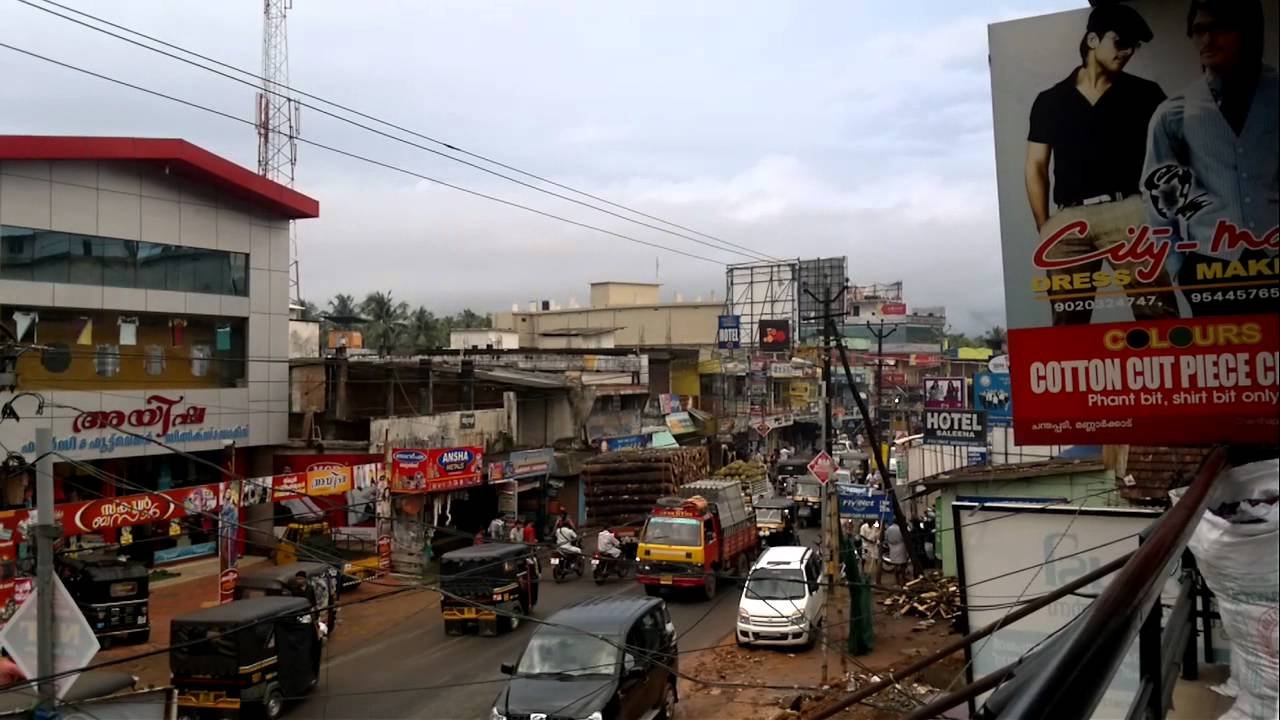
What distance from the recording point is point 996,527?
1026 centimetres

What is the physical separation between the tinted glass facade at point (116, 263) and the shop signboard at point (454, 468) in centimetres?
797

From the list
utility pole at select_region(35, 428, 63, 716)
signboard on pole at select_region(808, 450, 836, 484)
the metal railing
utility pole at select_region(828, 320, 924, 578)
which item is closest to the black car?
signboard on pole at select_region(808, 450, 836, 484)

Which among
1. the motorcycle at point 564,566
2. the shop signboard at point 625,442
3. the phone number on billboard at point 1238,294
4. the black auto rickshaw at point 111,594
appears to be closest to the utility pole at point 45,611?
the black auto rickshaw at point 111,594

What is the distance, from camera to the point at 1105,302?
5.00 meters

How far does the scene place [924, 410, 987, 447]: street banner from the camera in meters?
24.0

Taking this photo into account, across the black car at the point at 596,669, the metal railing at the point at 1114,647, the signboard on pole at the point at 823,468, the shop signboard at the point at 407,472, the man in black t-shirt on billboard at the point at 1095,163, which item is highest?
the man in black t-shirt on billboard at the point at 1095,163

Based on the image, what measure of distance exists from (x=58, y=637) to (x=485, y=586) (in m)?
9.64

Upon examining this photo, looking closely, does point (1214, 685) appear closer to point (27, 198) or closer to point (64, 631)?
point (64, 631)

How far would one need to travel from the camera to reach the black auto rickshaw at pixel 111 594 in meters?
16.8

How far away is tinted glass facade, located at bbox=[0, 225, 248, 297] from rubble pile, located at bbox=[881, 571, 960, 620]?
19.7 m

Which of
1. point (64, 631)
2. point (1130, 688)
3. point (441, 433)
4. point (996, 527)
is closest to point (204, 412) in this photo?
point (441, 433)

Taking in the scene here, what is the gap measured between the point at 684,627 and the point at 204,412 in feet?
46.7

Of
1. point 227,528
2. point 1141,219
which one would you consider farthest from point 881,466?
point 1141,219

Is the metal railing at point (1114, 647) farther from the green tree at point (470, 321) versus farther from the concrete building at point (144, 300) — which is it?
the green tree at point (470, 321)
